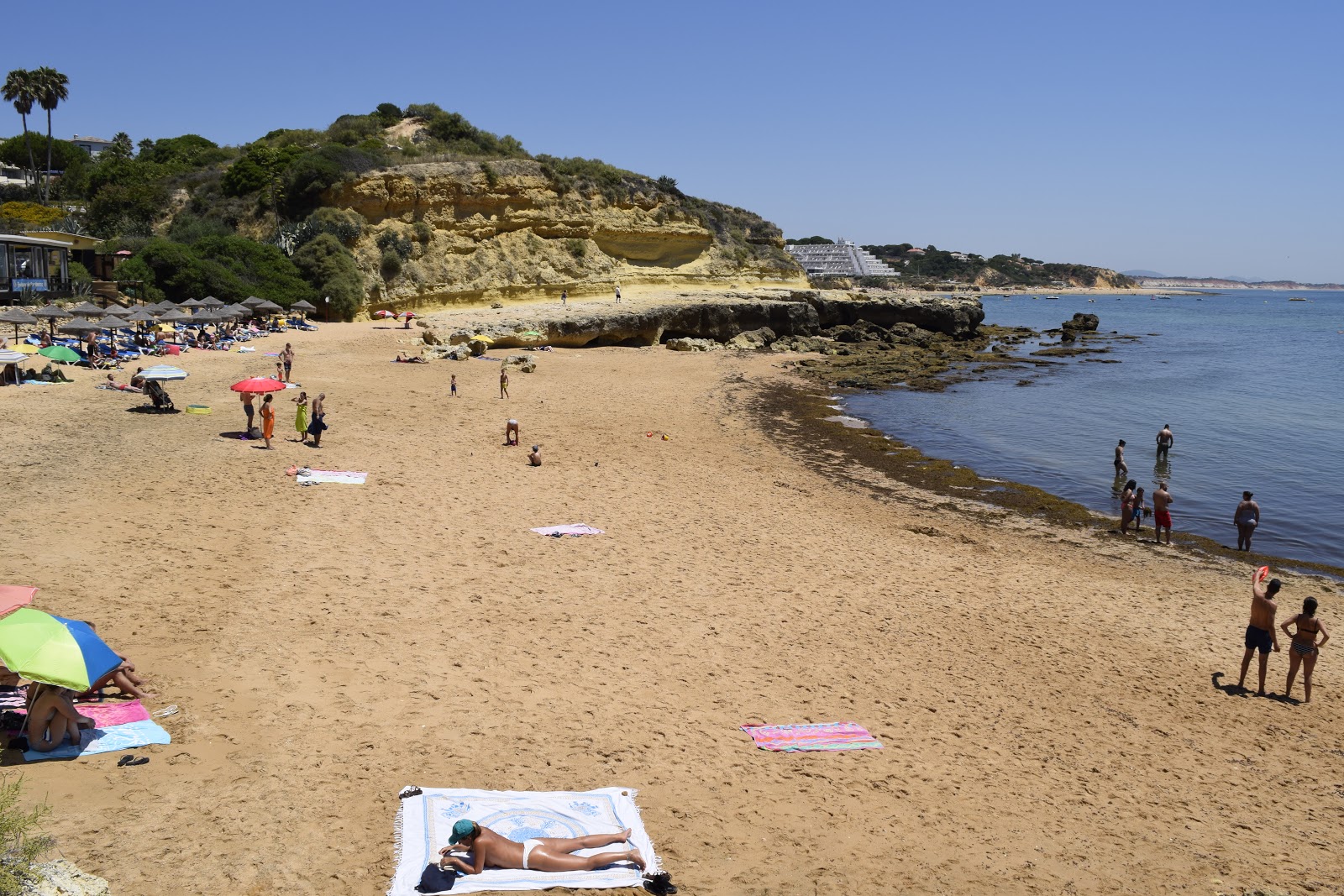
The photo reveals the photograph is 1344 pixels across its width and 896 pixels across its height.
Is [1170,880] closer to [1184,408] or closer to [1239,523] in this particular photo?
[1239,523]

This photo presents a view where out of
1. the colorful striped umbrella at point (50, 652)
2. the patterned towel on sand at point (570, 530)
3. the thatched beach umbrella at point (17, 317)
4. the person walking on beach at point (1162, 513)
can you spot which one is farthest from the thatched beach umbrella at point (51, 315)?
the person walking on beach at point (1162, 513)

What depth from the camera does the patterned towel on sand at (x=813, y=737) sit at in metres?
7.52

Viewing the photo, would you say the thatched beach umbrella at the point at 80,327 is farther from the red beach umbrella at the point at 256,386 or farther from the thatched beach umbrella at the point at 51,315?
the red beach umbrella at the point at 256,386

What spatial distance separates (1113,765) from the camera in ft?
25.6

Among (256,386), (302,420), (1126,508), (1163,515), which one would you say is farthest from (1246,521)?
(256,386)

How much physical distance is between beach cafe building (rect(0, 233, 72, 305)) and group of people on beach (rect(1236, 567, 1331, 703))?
36.5 meters

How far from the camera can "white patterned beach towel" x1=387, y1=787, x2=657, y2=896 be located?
543 cm

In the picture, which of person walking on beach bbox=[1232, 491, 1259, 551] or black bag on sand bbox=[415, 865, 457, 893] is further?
person walking on beach bbox=[1232, 491, 1259, 551]

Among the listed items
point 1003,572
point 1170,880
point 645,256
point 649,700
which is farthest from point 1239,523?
point 645,256

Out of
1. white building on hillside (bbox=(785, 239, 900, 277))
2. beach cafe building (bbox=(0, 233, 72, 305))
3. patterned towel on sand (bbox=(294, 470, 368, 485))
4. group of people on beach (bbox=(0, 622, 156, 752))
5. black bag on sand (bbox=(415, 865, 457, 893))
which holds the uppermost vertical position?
white building on hillside (bbox=(785, 239, 900, 277))

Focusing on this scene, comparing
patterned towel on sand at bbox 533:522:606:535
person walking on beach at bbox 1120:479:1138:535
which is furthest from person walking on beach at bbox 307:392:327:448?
person walking on beach at bbox 1120:479:1138:535

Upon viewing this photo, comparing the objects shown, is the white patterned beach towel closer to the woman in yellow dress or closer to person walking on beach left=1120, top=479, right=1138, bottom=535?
the woman in yellow dress

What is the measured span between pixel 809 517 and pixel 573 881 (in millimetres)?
10608

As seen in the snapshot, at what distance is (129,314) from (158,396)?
11.0 m
